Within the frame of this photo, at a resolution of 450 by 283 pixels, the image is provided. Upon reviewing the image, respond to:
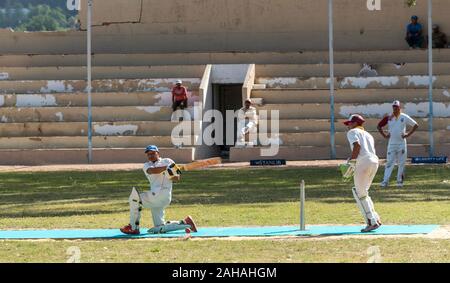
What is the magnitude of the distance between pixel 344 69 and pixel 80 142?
890 centimetres

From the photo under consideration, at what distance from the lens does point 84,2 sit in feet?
165

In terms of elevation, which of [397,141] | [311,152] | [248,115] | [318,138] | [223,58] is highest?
[223,58]

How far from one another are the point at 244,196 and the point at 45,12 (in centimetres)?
10499

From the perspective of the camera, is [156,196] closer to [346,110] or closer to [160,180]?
[160,180]

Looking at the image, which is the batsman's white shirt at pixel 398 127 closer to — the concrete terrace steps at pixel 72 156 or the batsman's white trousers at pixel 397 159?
the batsman's white trousers at pixel 397 159

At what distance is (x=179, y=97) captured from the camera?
136ft

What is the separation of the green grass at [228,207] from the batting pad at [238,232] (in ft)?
2.51

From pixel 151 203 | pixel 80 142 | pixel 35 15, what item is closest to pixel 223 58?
pixel 80 142

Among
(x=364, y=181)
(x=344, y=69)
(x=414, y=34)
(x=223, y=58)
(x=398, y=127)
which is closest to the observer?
(x=364, y=181)

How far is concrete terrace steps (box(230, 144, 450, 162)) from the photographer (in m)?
39.6

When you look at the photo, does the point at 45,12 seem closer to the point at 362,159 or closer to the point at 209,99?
the point at 209,99

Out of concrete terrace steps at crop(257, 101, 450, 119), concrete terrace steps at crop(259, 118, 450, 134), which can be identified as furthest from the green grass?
concrete terrace steps at crop(257, 101, 450, 119)

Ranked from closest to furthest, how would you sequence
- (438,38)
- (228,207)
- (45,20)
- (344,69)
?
(228,207), (344,69), (438,38), (45,20)

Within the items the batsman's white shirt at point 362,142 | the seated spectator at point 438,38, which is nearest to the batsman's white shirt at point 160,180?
the batsman's white shirt at point 362,142
